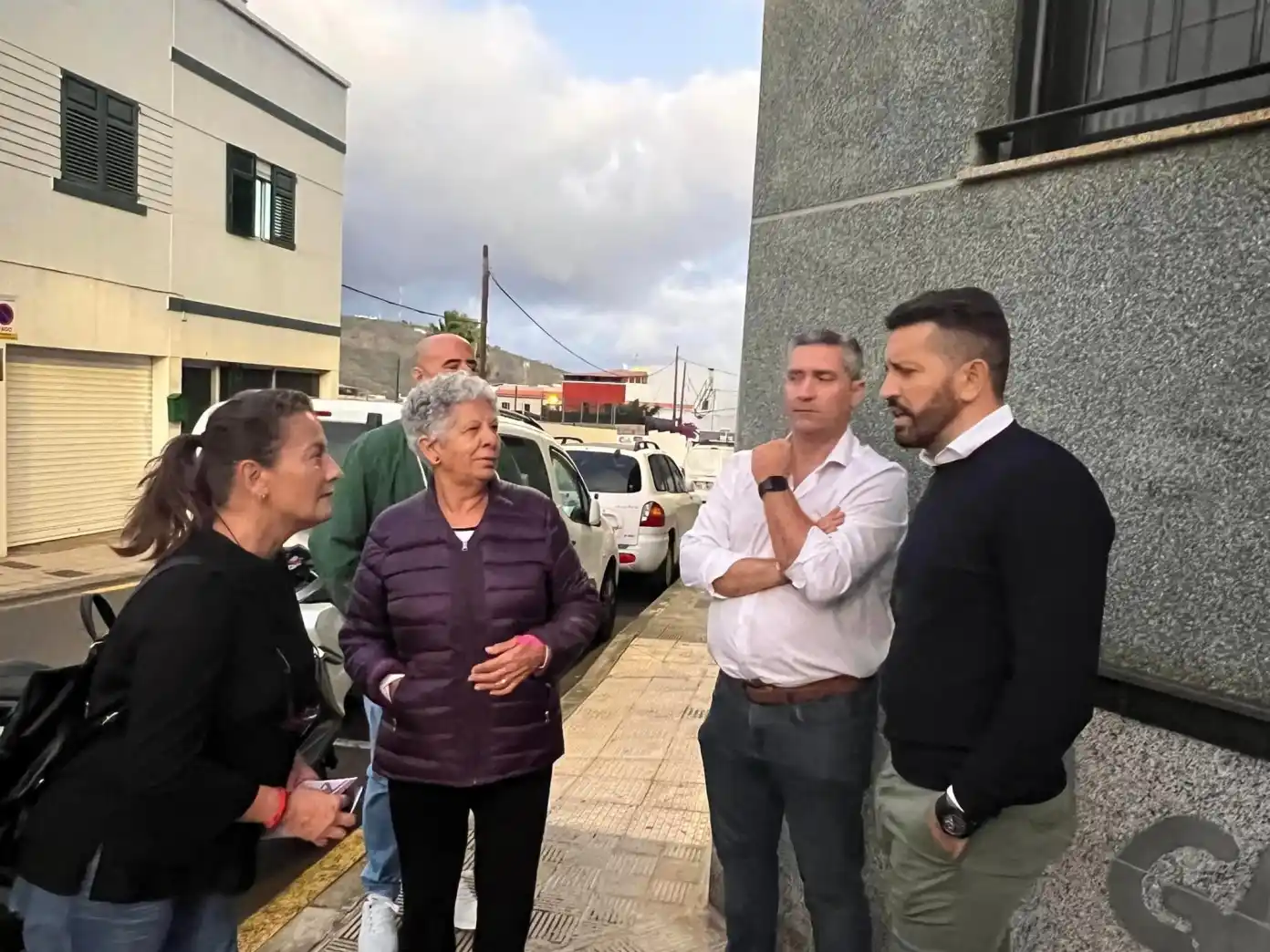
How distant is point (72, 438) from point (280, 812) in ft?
43.9

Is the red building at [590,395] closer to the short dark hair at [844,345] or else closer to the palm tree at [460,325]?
the palm tree at [460,325]

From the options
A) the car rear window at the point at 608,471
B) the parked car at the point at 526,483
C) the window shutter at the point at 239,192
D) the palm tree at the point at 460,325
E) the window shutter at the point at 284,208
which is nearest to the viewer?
the parked car at the point at 526,483

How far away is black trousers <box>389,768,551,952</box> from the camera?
2484mm

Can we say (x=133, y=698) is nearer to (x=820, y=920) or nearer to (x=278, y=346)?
(x=820, y=920)

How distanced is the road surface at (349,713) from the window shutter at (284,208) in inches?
373

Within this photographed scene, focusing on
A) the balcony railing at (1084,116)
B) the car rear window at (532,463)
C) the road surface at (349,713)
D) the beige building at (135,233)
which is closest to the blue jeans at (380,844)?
the road surface at (349,713)

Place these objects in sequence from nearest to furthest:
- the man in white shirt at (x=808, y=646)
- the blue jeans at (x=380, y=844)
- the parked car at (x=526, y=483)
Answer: the man in white shirt at (x=808, y=646), the blue jeans at (x=380, y=844), the parked car at (x=526, y=483)

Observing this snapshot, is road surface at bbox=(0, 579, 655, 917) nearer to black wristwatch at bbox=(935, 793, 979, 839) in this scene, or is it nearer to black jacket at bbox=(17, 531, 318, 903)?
black jacket at bbox=(17, 531, 318, 903)

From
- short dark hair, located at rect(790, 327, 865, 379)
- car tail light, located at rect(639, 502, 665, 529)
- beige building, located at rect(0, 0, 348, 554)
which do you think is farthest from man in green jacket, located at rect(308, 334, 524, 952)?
beige building, located at rect(0, 0, 348, 554)

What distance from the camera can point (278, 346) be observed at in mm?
17625

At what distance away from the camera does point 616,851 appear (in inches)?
151

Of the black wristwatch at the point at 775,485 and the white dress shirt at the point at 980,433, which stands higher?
the white dress shirt at the point at 980,433

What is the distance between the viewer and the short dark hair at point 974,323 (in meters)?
1.87

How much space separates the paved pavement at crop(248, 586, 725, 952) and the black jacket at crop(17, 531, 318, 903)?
1573 millimetres
